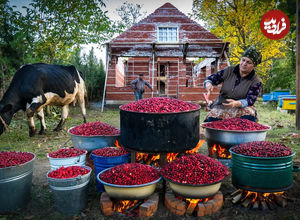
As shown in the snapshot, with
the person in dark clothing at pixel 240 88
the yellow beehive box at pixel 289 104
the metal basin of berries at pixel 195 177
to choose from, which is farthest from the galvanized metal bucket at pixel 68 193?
the yellow beehive box at pixel 289 104

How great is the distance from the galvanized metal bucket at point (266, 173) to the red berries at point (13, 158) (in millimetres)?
2953

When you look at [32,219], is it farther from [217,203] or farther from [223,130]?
[223,130]

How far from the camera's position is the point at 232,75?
4.66m

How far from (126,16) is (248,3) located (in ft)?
73.9

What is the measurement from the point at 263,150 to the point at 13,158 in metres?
3.35

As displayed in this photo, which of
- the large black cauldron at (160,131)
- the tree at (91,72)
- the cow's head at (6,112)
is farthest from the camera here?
the tree at (91,72)

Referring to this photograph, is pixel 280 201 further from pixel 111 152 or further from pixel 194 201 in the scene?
pixel 111 152

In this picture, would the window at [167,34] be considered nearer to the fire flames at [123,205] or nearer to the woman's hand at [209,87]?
the woman's hand at [209,87]

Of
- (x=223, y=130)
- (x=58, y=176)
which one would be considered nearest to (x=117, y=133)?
(x=58, y=176)

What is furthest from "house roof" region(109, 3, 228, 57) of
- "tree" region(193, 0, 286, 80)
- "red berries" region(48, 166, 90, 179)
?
"red berries" region(48, 166, 90, 179)

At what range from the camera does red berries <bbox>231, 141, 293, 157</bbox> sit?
2945mm

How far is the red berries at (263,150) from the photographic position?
2.95 m

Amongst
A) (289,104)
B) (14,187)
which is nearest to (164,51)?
(289,104)

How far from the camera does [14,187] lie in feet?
9.86
